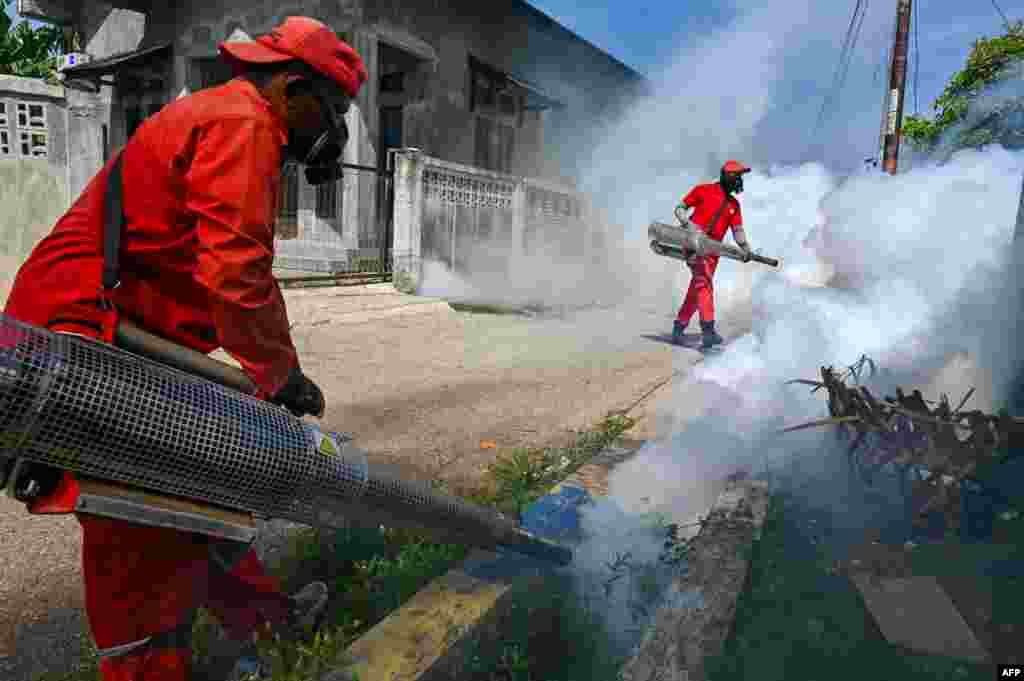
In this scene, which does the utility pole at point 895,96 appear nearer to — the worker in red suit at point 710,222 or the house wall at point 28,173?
the worker in red suit at point 710,222

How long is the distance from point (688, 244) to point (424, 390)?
356cm

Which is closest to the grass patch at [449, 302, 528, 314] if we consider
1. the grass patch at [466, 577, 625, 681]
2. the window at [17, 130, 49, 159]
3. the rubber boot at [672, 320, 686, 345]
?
the rubber boot at [672, 320, 686, 345]

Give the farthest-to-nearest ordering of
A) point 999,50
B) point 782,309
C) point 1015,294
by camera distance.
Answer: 1. point 999,50
2. point 782,309
3. point 1015,294

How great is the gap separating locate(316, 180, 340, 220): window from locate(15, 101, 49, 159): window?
3.86m

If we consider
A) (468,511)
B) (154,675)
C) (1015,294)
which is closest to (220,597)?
(154,675)

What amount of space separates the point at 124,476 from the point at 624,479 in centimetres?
236

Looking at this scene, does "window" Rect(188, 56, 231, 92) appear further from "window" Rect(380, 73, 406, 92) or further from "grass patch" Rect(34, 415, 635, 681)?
"grass patch" Rect(34, 415, 635, 681)

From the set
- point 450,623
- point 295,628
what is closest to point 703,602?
point 450,623

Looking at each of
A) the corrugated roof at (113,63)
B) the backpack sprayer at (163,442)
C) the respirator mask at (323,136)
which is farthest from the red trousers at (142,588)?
the corrugated roof at (113,63)

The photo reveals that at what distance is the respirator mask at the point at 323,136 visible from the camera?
66.9 inches

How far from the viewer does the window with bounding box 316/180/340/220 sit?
10578mm

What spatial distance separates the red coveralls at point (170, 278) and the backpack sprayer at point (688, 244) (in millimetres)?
6040

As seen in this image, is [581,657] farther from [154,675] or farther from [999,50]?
[999,50]

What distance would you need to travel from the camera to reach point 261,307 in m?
1.55
